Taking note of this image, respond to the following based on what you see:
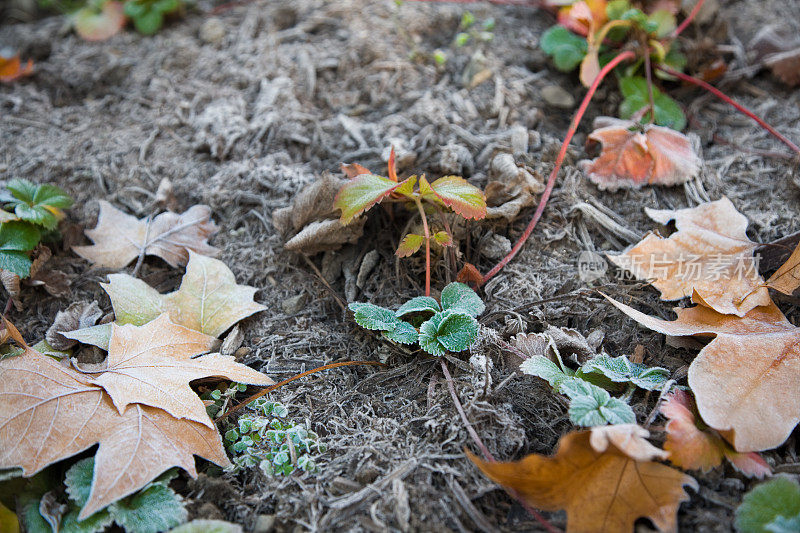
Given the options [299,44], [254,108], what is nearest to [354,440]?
[254,108]

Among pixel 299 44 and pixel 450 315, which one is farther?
pixel 299 44

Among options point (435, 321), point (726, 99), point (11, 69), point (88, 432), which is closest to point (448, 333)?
point (435, 321)

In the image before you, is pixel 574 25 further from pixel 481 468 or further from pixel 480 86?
pixel 481 468

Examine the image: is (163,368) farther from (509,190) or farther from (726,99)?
(726,99)

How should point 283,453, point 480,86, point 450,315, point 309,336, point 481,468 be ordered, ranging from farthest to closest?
point 480,86 < point 309,336 < point 450,315 < point 283,453 < point 481,468

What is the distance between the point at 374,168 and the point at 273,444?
100cm

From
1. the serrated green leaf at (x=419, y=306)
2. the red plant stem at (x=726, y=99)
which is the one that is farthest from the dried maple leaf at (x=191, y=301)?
the red plant stem at (x=726, y=99)

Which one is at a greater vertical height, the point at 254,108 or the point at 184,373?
the point at 254,108

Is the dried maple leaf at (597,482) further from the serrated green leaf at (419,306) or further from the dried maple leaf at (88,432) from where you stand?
the dried maple leaf at (88,432)

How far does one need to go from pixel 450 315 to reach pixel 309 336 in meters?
0.46

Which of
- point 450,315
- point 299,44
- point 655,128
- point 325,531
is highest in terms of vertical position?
point 299,44

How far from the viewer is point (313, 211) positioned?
1.73 meters

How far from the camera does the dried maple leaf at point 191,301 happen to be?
1.59 meters

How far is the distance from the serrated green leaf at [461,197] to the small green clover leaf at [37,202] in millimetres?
1227
